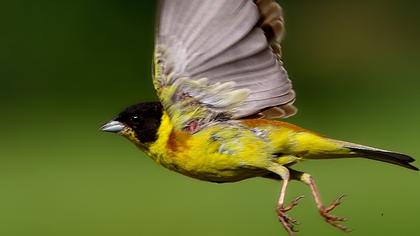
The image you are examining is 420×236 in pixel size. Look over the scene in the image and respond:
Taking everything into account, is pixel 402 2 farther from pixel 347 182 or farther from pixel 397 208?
pixel 397 208

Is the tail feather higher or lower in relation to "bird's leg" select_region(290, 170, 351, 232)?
higher

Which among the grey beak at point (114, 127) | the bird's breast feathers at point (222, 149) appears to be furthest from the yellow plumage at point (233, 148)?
the grey beak at point (114, 127)

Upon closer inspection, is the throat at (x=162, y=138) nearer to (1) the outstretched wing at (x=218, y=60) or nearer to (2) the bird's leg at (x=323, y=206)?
(1) the outstretched wing at (x=218, y=60)

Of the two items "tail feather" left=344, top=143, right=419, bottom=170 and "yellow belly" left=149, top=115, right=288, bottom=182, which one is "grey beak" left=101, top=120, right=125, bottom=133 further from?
"tail feather" left=344, top=143, right=419, bottom=170

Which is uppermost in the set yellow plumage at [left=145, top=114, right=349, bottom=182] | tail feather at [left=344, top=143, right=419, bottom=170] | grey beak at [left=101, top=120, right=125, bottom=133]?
grey beak at [left=101, top=120, right=125, bottom=133]

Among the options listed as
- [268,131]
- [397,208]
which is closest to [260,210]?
[397,208]

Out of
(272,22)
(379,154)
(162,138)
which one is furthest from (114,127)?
(379,154)

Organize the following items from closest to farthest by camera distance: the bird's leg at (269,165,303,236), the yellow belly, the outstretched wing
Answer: the bird's leg at (269,165,303,236), the outstretched wing, the yellow belly

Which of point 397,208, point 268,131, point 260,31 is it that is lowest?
point 397,208

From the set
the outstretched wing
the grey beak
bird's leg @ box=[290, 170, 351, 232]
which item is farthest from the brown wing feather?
the grey beak
